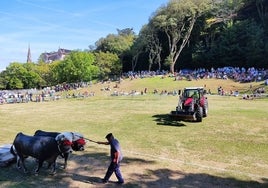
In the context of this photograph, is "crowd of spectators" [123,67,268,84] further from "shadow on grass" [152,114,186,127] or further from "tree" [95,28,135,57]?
"tree" [95,28,135,57]

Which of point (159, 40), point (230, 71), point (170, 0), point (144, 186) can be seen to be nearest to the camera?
point (144, 186)

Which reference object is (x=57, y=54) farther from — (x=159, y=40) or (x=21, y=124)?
(x=21, y=124)

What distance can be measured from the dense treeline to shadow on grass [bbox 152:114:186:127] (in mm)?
39366

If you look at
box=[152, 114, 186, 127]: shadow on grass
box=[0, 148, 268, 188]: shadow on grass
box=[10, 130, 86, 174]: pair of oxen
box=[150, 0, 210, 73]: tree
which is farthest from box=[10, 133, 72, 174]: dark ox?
box=[150, 0, 210, 73]: tree

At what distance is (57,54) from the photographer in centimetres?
19762

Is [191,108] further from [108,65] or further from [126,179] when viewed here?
[108,65]

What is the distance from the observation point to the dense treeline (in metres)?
61.0

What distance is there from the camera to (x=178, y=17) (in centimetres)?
6456

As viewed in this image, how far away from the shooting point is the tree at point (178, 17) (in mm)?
63656

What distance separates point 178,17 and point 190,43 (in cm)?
1042

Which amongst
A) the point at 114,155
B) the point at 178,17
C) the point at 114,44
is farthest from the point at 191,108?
the point at 114,44

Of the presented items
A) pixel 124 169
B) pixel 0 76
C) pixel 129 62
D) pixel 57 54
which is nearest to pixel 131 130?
pixel 124 169

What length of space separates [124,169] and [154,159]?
6.20 ft

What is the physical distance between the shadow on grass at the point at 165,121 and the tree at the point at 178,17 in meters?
41.6
